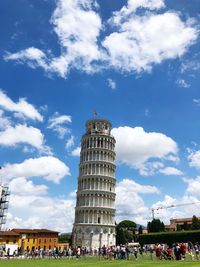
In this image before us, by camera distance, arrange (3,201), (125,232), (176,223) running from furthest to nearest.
A: (176,223)
(125,232)
(3,201)

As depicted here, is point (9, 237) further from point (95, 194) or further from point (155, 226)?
point (155, 226)

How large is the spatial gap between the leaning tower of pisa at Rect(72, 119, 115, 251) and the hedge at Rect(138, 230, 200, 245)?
11.6m

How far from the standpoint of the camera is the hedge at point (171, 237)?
90.3 meters

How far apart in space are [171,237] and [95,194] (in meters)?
25.1

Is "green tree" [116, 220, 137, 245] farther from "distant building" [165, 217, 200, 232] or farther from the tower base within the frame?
the tower base

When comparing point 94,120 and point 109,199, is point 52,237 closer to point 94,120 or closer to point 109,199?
point 109,199

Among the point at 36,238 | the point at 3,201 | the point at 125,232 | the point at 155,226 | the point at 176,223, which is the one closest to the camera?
the point at 3,201

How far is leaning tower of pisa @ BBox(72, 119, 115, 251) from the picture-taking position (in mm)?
95812

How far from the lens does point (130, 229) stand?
162 m

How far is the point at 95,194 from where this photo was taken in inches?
3844

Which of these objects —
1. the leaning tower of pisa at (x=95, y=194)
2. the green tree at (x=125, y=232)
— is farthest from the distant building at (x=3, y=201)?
the green tree at (x=125, y=232)

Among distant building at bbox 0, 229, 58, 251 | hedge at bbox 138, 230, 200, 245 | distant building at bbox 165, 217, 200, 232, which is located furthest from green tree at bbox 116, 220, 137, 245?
hedge at bbox 138, 230, 200, 245

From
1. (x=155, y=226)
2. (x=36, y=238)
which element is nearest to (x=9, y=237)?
(x=36, y=238)

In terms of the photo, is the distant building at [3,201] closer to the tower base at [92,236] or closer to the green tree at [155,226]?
the tower base at [92,236]
